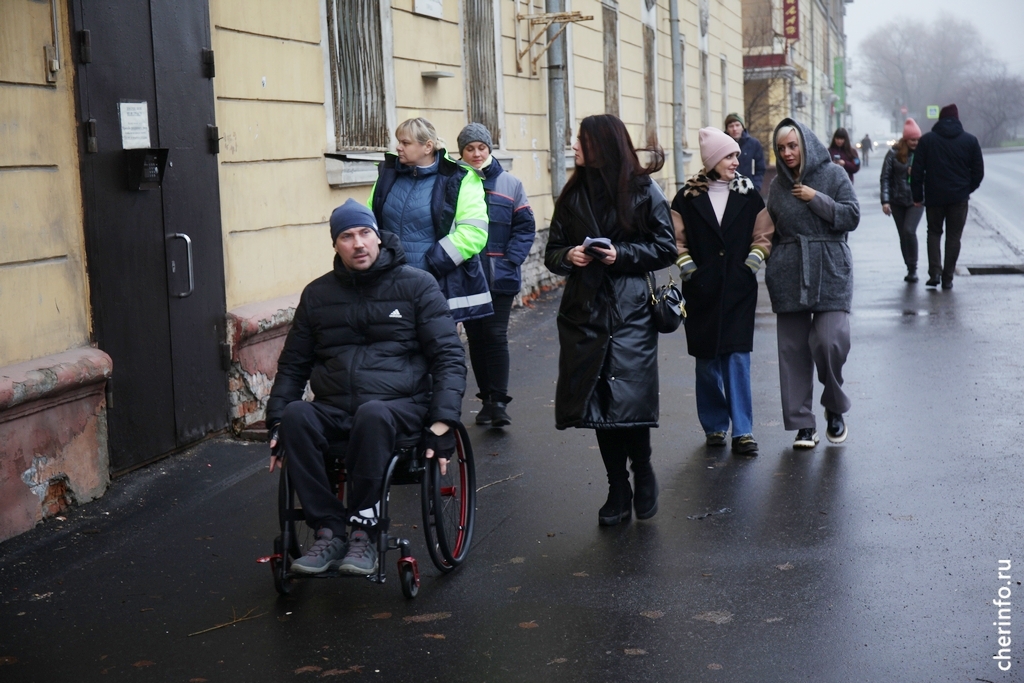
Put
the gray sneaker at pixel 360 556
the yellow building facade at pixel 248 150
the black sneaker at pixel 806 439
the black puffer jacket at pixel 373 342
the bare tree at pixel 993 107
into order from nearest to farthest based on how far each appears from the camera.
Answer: the gray sneaker at pixel 360 556 < the black puffer jacket at pixel 373 342 < the yellow building facade at pixel 248 150 < the black sneaker at pixel 806 439 < the bare tree at pixel 993 107

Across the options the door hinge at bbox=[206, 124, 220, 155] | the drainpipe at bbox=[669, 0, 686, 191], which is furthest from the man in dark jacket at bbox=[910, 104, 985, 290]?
the drainpipe at bbox=[669, 0, 686, 191]

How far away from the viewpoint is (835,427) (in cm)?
658

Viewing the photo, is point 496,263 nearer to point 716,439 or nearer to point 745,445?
point 716,439

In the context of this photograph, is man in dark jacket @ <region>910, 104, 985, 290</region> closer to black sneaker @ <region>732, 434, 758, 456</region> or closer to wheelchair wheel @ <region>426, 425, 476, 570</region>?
black sneaker @ <region>732, 434, 758, 456</region>

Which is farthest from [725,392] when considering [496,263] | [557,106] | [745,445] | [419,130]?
[557,106]

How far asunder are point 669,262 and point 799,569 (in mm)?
1386

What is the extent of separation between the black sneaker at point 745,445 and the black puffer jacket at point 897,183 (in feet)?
24.7

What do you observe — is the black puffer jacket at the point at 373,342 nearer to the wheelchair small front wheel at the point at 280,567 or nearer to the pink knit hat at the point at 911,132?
the wheelchair small front wheel at the point at 280,567

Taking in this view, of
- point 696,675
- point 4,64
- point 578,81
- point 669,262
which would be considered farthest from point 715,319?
point 578,81

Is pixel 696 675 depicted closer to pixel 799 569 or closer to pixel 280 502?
pixel 799 569

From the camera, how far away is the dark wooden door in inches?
227

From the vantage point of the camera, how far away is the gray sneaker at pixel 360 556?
13.9 ft

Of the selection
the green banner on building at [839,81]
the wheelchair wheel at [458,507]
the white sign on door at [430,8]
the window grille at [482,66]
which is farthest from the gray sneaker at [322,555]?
the green banner on building at [839,81]

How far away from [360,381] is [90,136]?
6.90ft
